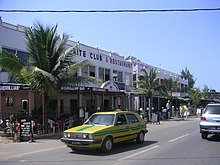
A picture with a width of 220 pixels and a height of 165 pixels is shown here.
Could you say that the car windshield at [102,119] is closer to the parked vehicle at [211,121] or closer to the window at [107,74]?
the parked vehicle at [211,121]

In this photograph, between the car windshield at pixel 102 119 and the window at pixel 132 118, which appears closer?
the car windshield at pixel 102 119

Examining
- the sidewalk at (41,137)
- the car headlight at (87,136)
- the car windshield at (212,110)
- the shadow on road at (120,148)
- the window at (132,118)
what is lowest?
the sidewalk at (41,137)

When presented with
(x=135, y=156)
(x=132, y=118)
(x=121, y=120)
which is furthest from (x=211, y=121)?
(x=135, y=156)

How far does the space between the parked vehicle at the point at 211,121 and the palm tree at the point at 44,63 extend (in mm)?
8893

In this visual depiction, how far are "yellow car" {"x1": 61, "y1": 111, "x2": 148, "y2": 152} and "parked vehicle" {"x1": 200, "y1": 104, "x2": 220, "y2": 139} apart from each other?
2.95 meters

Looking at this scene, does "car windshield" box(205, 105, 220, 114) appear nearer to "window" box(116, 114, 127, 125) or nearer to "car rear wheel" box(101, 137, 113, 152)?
"window" box(116, 114, 127, 125)

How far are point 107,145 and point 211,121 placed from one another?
5.44 m

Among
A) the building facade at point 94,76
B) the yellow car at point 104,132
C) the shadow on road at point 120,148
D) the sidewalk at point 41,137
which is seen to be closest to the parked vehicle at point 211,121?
the shadow on road at point 120,148

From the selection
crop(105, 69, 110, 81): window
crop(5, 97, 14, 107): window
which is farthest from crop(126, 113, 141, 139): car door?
crop(105, 69, 110, 81): window

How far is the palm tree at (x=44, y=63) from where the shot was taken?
771 inches

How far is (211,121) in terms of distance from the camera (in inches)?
588

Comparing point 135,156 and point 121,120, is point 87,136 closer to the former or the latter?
point 135,156

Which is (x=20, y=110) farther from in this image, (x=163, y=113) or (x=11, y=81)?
(x=163, y=113)

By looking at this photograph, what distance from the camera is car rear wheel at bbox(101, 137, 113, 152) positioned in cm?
1210
